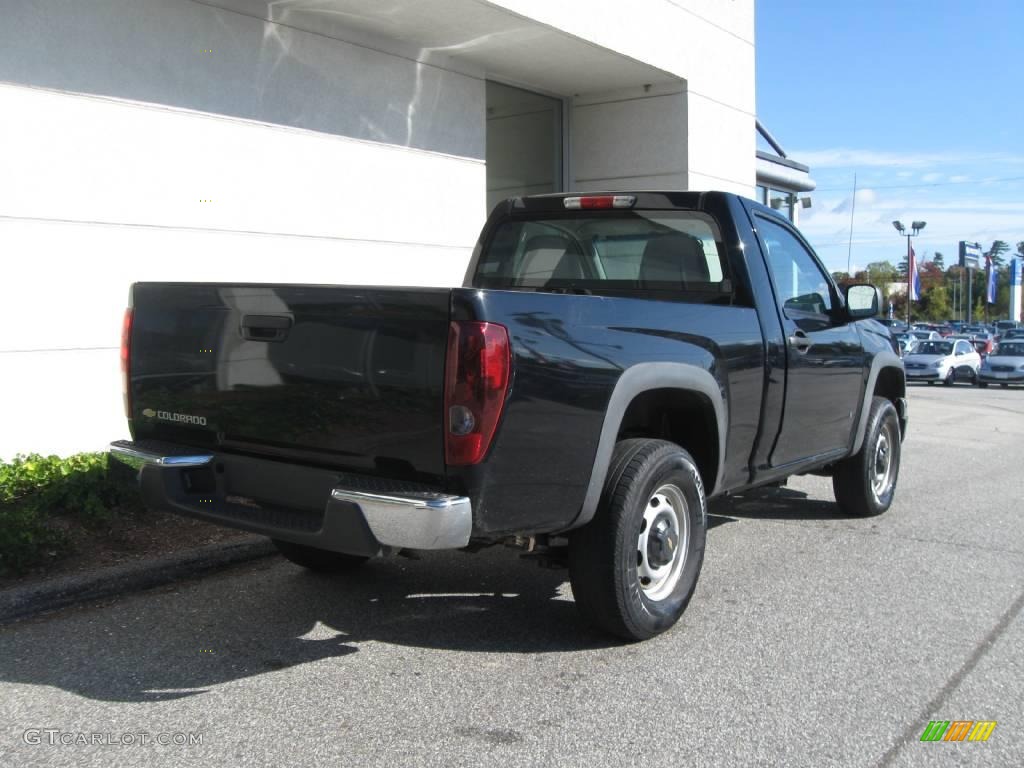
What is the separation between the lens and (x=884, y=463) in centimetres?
732

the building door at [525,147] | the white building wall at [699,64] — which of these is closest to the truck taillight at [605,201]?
the white building wall at [699,64]

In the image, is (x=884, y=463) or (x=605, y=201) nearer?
(x=605, y=201)

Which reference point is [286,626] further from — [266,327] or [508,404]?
[508,404]

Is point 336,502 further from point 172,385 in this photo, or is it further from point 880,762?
point 880,762

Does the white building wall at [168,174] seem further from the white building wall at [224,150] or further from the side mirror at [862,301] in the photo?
the side mirror at [862,301]

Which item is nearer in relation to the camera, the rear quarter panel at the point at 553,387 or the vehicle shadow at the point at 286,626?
the rear quarter panel at the point at 553,387

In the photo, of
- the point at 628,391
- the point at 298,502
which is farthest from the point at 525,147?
the point at 298,502

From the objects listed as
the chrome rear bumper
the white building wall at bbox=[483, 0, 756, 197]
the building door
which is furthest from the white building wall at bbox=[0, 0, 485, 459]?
the chrome rear bumper

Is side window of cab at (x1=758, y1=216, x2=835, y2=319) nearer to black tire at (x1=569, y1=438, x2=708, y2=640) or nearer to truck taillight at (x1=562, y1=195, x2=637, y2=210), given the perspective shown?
truck taillight at (x1=562, y1=195, x2=637, y2=210)

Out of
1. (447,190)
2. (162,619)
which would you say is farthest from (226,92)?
(162,619)

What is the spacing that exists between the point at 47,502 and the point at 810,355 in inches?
175

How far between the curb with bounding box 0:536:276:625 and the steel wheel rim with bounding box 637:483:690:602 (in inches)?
95.0

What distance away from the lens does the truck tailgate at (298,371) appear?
3.59 meters

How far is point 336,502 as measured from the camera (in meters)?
Result: 3.59
